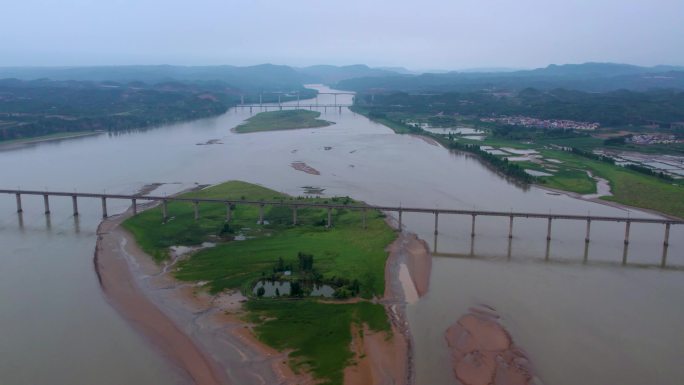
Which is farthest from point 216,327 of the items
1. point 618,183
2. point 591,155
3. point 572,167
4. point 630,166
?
point 591,155

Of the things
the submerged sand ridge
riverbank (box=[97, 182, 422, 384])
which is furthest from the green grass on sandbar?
the submerged sand ridge

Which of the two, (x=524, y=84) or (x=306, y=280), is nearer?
(x=306, y=280)

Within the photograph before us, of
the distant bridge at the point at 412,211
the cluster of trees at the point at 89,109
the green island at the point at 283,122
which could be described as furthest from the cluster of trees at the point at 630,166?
the cluster of trees at the point at 89,109

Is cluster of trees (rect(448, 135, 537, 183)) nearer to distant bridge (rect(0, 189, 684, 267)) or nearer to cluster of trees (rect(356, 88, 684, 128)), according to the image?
distant bridge (rect(0, 189, 684, 267))

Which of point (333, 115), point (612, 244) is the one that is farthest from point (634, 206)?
point (333, 115)

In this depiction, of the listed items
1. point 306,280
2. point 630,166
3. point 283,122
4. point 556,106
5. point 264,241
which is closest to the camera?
point 306,280

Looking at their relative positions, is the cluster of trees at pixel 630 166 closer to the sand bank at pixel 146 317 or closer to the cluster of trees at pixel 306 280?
the cluster of trees at pixel 306 280

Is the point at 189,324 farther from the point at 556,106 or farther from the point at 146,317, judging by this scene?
the point at 556,106
